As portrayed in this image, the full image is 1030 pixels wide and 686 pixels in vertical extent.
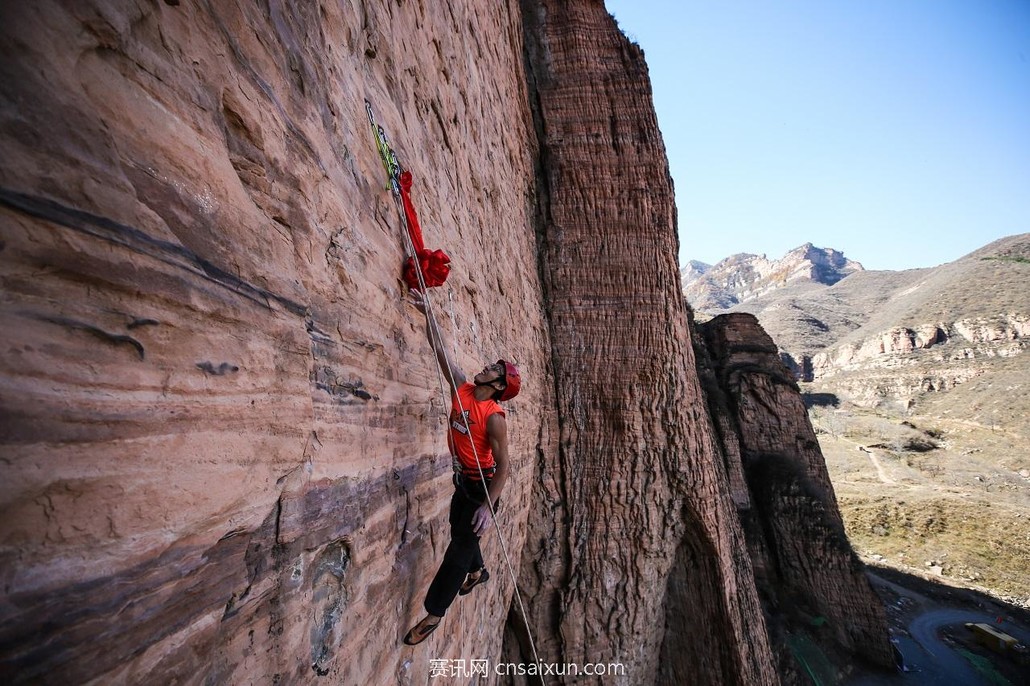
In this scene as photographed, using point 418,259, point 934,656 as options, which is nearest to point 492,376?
point 418,259

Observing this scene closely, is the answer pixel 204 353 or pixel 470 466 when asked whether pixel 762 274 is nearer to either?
pixel 470 466

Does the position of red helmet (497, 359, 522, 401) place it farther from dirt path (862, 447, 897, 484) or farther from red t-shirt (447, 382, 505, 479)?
dirt path (862, 447, 897, 484)

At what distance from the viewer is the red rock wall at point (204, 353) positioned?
81 centimetres

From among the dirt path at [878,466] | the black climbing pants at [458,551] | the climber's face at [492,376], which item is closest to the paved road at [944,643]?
the dirt path at [878,466]

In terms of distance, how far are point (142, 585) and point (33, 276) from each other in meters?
0.67

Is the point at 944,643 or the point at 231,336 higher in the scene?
the point at 231,336

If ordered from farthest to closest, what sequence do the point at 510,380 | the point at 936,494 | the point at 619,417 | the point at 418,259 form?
the point at 936,494 → the point at 619,417 → the point at 510,380 → the point at 418,259

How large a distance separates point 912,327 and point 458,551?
185ft

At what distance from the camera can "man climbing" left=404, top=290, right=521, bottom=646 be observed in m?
2.52

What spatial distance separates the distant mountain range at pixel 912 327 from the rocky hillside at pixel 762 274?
127ft

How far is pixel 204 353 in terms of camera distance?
1.17m

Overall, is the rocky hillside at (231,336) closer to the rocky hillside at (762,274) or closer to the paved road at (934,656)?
the paved road at (934,656)

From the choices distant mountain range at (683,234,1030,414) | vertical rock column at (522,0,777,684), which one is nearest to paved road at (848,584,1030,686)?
vertical rock column at (522,0,777,684)

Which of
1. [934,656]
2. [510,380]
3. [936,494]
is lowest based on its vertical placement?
[934,656]
